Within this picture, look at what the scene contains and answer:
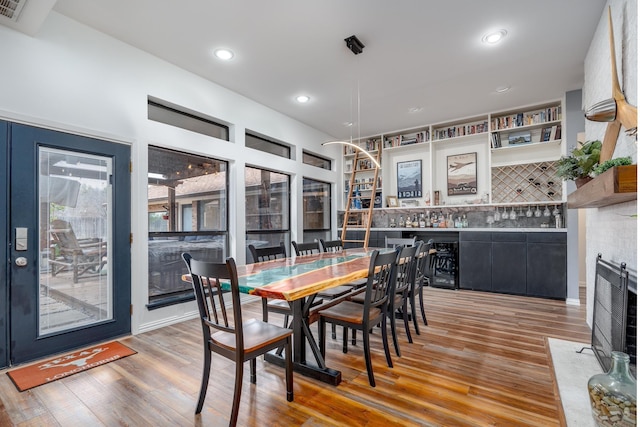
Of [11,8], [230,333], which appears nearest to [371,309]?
→ [230,333]

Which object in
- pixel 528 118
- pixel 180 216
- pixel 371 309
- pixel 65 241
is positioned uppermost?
pixel 528 118

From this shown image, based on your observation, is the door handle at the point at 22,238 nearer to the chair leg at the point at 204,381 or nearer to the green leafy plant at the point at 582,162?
the chair leg at the point at 204,381

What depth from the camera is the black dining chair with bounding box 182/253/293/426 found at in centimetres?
160

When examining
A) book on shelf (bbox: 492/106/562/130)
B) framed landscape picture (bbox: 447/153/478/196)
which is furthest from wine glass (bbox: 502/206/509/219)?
book on shelf (bbox: 492/106/562/130)

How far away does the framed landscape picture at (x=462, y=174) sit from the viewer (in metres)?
5.45

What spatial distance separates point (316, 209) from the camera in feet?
19.9

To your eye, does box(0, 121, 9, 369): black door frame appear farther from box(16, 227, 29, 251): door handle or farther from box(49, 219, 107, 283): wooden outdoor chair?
box(49, 219, 107, 283): wooden outdoor chair

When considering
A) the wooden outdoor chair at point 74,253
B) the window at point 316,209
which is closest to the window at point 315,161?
the window at point 316,209

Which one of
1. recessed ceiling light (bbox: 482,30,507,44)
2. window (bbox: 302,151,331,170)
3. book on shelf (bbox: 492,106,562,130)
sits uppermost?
recessed ceiling light (bbox: 482,30,507,44)

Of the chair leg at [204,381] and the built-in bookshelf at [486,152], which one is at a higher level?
the built-in bookshelf at [486,152]

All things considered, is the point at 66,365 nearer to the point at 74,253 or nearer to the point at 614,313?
the point at 74,253

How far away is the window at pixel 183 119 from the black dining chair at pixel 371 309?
2837 millimetres

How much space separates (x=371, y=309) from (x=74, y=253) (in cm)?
263

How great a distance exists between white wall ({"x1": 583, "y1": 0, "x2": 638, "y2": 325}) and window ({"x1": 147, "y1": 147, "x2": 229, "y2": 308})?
12.8ft
